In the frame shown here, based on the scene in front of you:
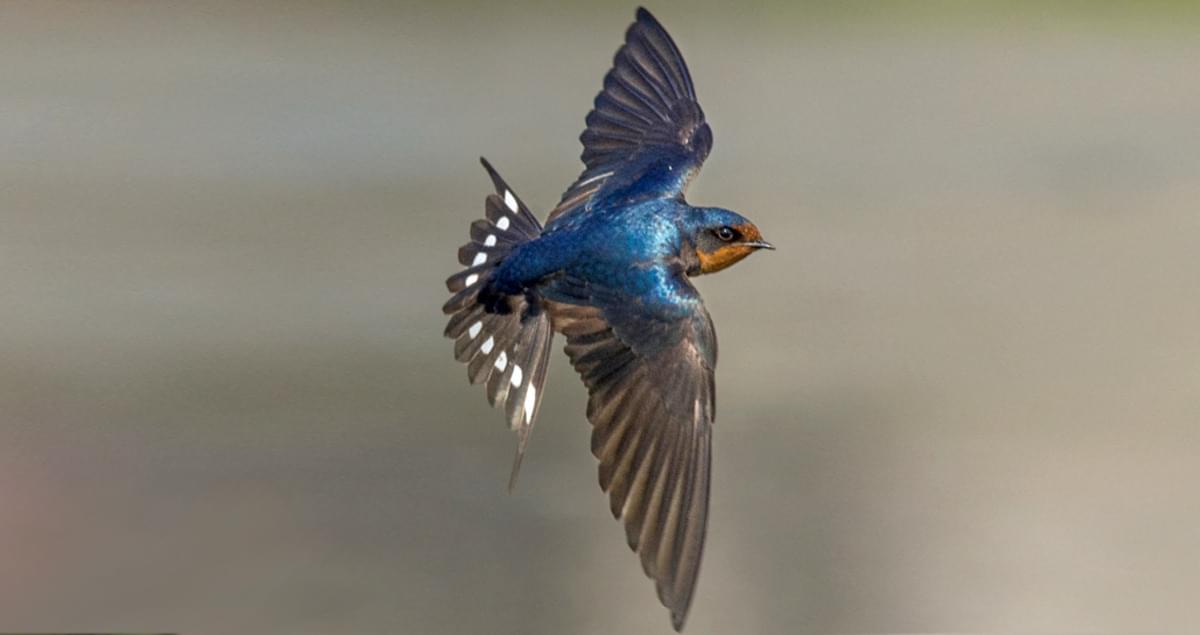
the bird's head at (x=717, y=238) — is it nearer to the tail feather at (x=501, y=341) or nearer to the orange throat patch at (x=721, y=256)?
the orange throat patch at (x=721, y=256)

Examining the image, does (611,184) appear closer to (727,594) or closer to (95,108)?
(727,594)

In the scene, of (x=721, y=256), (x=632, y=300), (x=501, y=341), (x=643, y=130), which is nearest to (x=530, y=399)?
(x=501, y=341)

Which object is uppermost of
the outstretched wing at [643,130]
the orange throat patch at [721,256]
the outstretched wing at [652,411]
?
the outstretched wing at [643,130]

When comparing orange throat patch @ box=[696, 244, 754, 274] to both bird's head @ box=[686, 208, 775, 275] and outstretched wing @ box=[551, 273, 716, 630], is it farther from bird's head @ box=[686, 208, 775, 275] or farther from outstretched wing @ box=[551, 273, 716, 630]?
outstretched wing @ box=[551, 273, 716, 630]

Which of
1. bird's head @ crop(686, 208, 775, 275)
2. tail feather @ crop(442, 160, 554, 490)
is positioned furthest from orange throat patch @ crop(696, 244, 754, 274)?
tail feather @ crop(442, 160, 554, 490)

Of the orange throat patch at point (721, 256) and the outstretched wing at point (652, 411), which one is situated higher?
the orange throat patch at point (721, 256)

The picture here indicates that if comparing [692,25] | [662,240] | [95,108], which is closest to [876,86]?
[692,25]

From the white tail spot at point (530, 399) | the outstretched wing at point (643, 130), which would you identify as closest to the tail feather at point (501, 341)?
the white tail spot at point (530, 399)

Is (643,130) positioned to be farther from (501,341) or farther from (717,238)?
(501,341)
